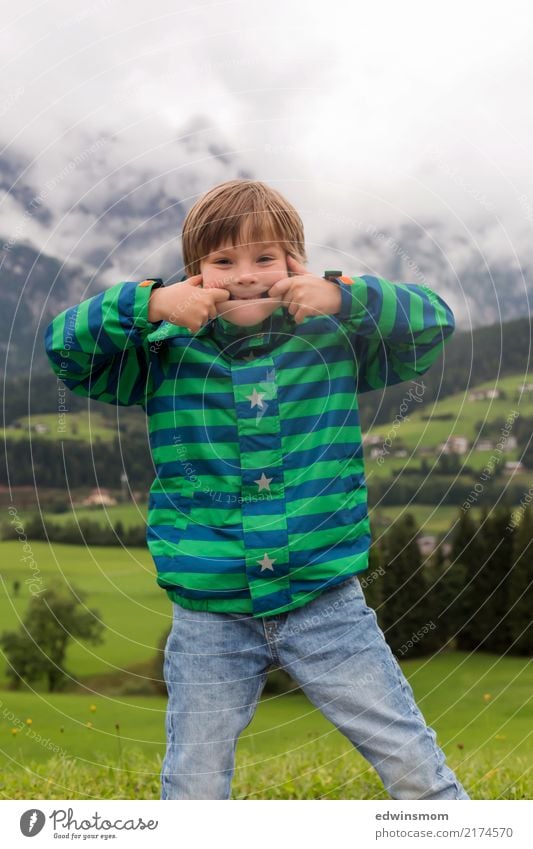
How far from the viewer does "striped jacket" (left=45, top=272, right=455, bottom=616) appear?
3.88 feet

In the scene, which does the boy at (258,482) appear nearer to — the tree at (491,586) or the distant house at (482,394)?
the distant house at (482,394)

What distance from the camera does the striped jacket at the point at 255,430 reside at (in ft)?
3.88

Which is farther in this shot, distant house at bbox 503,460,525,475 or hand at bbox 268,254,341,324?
distant house at bbox 503,460,525,475

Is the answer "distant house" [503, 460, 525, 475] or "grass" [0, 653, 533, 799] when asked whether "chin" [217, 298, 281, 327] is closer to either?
"grass" [0, 653, 533, 799]

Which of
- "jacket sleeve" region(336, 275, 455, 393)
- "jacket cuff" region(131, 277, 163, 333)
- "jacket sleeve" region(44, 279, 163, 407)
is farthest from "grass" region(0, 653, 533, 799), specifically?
"jacket cuff" region(131, 277, 163, 333)

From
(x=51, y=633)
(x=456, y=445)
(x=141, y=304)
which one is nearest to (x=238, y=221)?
(x=141, y=304)

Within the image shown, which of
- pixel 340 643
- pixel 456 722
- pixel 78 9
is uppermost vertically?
pixel 78 9

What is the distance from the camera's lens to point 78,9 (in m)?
1.49

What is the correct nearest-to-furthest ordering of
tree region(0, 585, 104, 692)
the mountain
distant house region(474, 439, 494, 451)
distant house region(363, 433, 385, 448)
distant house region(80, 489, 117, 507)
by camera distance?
the mountain < distant house region(363, 433, 385, 448) < distant house region(80, 489, 117, 507) < distant house region(474, 439, 494, 451) < tree region(0, 585, 104, 692)

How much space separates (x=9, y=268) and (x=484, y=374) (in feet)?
3.13

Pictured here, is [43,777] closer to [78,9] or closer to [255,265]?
[255,265]

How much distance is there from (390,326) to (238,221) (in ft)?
0.86

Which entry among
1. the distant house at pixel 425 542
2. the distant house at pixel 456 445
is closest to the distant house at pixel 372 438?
the distant house at pixel 456 445
